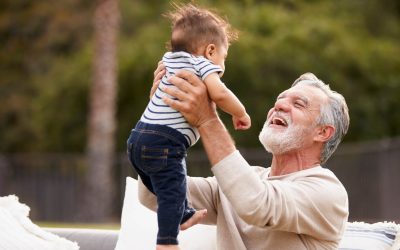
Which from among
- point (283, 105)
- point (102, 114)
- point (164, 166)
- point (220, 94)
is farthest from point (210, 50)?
point (102, 114)

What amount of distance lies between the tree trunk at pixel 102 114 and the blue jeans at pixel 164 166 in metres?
13.1

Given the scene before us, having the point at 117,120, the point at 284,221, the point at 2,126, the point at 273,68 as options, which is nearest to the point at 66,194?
the point at 117,120

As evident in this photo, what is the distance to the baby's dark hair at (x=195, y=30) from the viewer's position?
4078mm

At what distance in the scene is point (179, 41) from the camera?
4.09 m

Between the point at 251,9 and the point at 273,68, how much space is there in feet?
4.98

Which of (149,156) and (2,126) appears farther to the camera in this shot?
(2,126)

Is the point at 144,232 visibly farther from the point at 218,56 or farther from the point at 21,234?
the point at 218,56

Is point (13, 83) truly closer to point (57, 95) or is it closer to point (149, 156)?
point (57, 95)

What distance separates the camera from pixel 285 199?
412 cm

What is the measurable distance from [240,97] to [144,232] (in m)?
12.7

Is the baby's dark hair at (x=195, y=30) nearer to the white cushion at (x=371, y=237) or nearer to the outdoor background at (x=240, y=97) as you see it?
the white cushion at (x=371, y=237)

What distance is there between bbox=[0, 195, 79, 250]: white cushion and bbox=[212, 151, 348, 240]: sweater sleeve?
0.94m

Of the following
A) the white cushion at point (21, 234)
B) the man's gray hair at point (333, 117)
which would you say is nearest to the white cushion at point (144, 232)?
the white cushion at point (21, 234)

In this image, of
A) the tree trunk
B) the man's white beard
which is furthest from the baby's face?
the tree trunk
